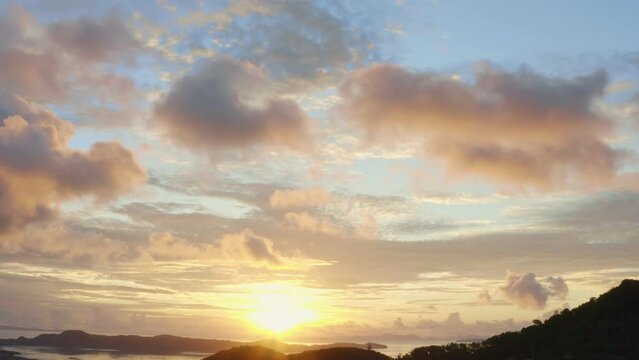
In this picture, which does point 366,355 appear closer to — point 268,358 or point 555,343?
point 268,358

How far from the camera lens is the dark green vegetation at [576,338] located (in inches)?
2200

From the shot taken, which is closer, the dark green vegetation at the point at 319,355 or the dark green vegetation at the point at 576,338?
the dark green vegetation at the point at 576,338

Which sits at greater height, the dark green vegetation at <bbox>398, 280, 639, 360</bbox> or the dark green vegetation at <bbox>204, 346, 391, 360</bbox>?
the dark green vegetation at <bbox>398, 280, 639, 360</bbox>

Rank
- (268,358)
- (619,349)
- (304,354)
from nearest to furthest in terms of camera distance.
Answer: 1. (619,349)
2. (304,354)
3. (268,358)

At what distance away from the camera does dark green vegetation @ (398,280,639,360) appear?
55875mm

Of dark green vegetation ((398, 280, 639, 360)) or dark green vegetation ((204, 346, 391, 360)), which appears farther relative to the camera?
dark green vegetation ((204, 346, 391, 360))

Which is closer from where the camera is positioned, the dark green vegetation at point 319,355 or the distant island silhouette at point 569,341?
the distant island silhouette at point 569,341

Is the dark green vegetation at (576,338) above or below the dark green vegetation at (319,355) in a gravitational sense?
above

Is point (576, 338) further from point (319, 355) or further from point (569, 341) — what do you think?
point (319, 355)

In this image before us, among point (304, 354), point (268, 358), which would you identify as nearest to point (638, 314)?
Result: point (304, 354)

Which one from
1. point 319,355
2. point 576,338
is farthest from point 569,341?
point 319,355

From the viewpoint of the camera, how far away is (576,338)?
59.3 metres

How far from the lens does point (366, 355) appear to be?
72.8m

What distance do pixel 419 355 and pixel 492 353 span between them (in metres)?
8.16
